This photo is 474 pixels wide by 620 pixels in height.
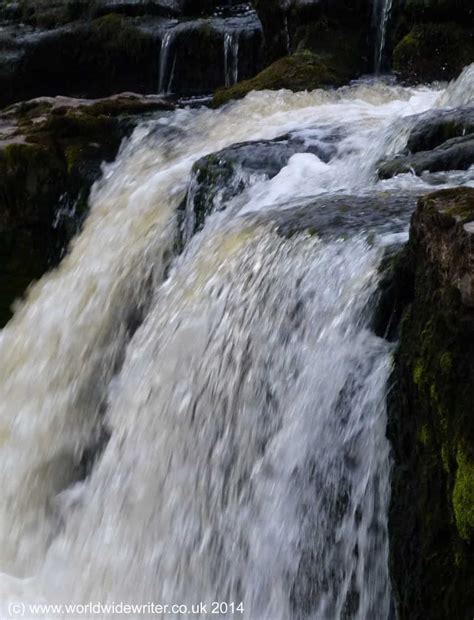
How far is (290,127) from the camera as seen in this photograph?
720 centimetres

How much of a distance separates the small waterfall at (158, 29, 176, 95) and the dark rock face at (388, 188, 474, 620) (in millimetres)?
10921

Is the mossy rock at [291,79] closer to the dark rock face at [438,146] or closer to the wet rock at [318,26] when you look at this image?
the wet rock at [318,26]

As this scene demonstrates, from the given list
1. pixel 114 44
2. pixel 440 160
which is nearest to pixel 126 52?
pixel 114 44

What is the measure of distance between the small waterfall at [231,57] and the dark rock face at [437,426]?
10118 millimetres

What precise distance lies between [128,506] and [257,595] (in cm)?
94

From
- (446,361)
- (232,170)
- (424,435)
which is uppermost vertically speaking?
(446,361)

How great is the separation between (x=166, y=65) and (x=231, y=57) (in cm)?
123

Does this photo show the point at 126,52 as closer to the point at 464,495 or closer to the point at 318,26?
the point at 318,26

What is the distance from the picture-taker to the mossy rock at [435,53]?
9.54 metres

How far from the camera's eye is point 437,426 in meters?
2.62

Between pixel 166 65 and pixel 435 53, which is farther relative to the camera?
pixel 166 65

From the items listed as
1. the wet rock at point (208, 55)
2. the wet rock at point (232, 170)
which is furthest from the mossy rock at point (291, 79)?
the wet rock at point (208, 55)

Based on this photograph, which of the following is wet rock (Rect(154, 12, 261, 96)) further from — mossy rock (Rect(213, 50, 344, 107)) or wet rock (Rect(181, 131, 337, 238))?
wet rock (Rect(181, 131, 337, 238))

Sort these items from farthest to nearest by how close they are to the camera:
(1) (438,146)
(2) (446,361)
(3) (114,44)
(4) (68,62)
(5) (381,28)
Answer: (4) (68,62) < (3) (114,44) < (5) (381,28) < (1) (438,146) < (2) (446,361)
